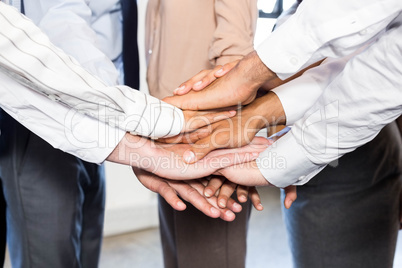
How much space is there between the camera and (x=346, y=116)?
713mm

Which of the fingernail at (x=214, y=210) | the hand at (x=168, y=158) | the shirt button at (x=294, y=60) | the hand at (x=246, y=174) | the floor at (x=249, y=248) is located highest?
the shirt button at (x=294, y=60)

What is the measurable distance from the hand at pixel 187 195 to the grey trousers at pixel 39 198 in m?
0.19

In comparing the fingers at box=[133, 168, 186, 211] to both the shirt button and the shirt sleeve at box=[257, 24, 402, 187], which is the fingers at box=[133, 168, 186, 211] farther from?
the shirt button

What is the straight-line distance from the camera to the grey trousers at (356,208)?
2.96ft

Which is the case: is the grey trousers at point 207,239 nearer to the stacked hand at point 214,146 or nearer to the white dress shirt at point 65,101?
the stacked hand at point 214,146

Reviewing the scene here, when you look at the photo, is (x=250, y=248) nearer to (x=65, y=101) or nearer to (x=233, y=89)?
(x=233, y=89)

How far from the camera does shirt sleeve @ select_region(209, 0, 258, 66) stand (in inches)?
37.0

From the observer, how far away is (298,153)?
0.79 metres

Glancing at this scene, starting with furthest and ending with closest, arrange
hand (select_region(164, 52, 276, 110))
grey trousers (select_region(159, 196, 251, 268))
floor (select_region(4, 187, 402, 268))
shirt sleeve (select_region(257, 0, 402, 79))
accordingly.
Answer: floor (select_region(4, 187, 402, 268)), grey trousers (select_region(159, 196, 251, 268)), hand (select_region(164, 52, 276, 110)), shirt sleeve (select_region(257, 0, 402, 79))

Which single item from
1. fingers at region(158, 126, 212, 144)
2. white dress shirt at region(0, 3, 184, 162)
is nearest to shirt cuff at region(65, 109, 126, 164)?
white dress shirt at region(0, 3, 184, 162)

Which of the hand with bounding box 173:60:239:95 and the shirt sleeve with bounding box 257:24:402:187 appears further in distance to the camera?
the hand with bounding box 173:60:239:95

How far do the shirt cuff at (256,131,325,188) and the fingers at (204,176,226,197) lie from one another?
4.3 inches

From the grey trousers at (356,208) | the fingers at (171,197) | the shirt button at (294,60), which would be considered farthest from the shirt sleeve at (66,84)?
the grey trousers at (356,208)

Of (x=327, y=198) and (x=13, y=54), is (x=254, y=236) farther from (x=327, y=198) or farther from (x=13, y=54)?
(x=13, y=54)
